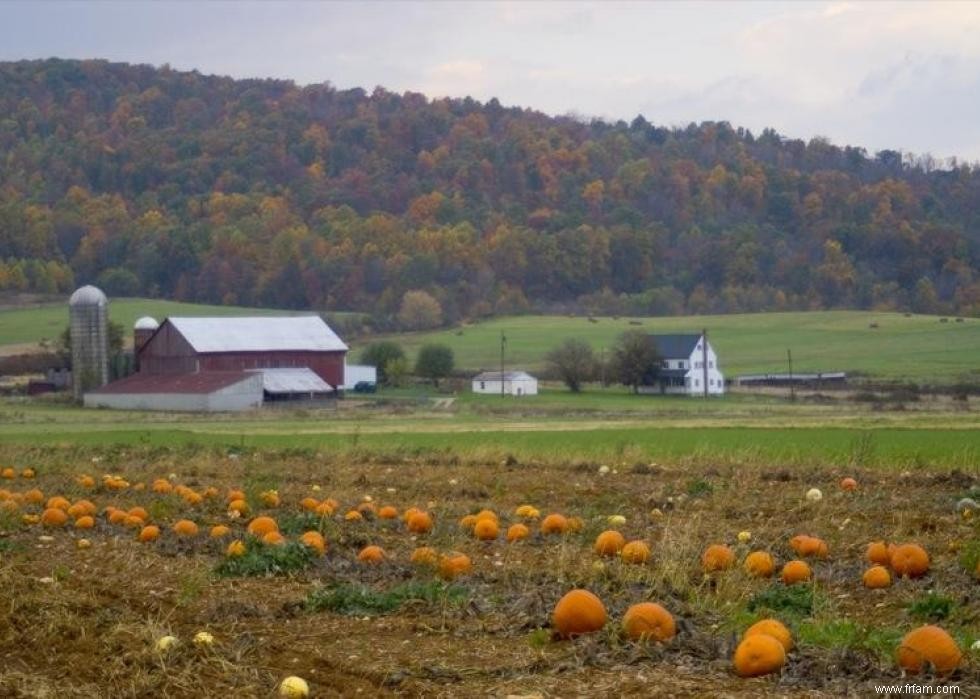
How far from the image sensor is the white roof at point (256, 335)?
3474 inches

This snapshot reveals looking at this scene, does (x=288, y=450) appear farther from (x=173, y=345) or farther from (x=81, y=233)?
(x=81, y=233)

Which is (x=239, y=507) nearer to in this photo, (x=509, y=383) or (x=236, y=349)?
(x=509, y=383)

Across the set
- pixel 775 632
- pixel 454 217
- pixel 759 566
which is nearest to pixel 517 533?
pixel 759 566

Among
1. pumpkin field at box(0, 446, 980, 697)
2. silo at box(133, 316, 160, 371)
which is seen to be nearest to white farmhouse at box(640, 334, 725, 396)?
silo at box(133, 316, 160, 371)

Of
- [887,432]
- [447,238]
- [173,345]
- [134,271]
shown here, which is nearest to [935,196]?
[447,238]

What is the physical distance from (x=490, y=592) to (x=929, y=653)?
4.16 meters

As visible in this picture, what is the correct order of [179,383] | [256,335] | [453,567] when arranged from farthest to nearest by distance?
1. [256,335]
2. [179,383]
3. [453,567]

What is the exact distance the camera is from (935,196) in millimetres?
170125

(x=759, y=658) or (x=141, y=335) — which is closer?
(x=759, y=658)

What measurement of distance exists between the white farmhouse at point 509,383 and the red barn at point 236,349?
8.84 metres

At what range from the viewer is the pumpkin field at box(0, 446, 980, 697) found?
28.5ft

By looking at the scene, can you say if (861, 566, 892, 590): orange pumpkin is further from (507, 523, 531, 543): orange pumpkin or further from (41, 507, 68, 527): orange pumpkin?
(41, 507, 68, 527): orange pumpkin

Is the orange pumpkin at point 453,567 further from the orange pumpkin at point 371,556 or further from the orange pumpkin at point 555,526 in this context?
the orange pumpkin at point 555,526

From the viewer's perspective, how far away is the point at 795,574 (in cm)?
1256
